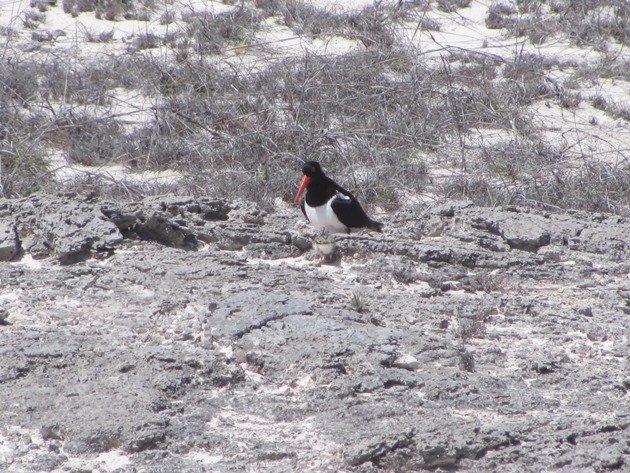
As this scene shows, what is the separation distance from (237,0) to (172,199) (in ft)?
23.6

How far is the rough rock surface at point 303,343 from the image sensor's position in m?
3.38

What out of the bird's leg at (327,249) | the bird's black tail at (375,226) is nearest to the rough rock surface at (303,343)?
the bird's leg at (327,249)

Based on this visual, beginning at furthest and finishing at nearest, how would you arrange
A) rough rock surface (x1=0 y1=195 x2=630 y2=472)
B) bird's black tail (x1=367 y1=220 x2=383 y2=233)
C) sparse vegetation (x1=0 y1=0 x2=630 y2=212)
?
1. sparse vegetation (x1=0 y1=0 x2=630 y2=212)
2. bird's black tail (x1=367 y1=220 x2=383 y2=233)
3. rough rock surface (x1=0 y1=195 x2=630 y2=472)

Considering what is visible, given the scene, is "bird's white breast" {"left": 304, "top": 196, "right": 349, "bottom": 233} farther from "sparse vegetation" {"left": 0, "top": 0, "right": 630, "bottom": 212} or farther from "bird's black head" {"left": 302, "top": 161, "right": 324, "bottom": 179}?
"sparse vegetation" {"left": 0, "top": 0, "right": 630, "bottom": 212}

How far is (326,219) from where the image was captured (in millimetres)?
5945

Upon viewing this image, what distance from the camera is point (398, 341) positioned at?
413cm

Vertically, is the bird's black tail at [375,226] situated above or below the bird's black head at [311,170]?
below

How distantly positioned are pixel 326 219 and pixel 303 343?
197 cm

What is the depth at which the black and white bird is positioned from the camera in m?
5.98

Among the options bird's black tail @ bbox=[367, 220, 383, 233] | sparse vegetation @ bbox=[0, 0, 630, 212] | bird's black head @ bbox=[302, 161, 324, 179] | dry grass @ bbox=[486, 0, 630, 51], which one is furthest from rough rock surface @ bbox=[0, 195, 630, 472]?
dry grass @ bbox=[486, 0, 630, 51]

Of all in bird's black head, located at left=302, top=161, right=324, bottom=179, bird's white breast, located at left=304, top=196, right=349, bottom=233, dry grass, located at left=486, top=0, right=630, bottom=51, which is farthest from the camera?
dry grass, located at left=486, top=0, right=630, bottom=51

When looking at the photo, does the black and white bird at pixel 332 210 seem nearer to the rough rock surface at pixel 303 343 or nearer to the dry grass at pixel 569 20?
the rough rock surface at pixel 303 343

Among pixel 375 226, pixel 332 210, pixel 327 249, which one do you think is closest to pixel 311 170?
pixel 332 210

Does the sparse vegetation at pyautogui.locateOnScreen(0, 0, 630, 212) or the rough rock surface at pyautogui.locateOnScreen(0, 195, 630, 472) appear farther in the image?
the sparse vegetation at pyautogui.locateOnScreen(0, 0, 630, 212)
